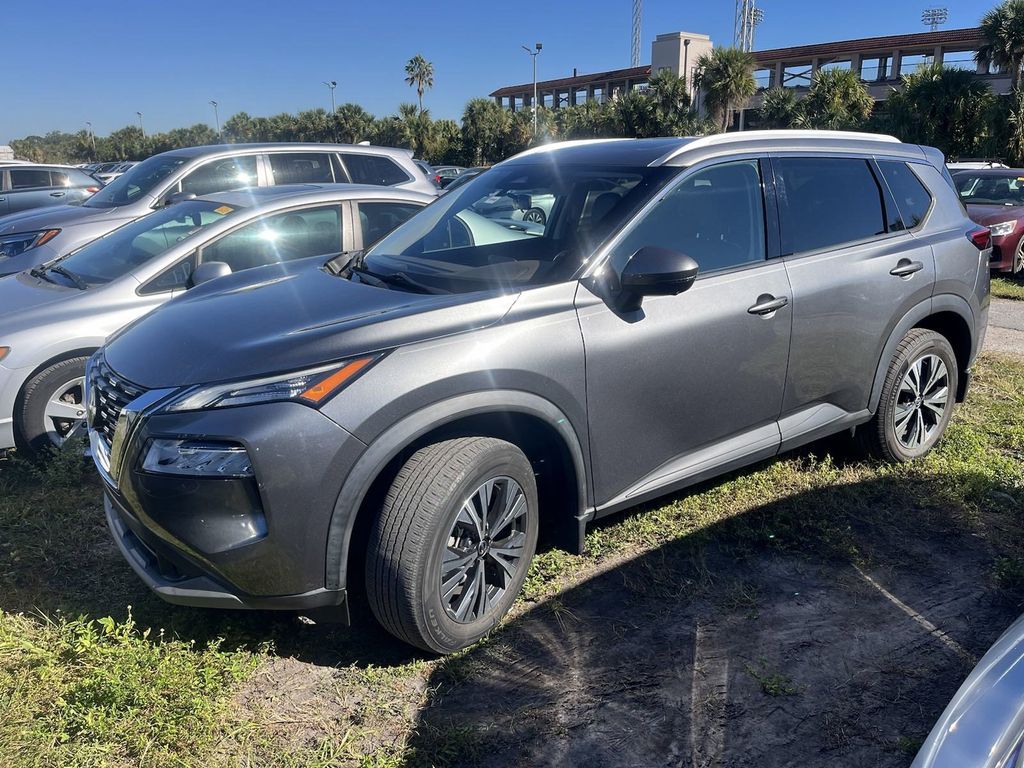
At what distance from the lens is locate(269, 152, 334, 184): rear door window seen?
27.3 feet

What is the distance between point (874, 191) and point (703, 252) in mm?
1376

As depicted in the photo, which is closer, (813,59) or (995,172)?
(995,172)

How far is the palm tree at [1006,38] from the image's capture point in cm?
3042

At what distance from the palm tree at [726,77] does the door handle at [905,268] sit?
4032cm

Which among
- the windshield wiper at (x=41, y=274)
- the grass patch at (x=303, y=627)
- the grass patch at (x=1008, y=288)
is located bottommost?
the grass patch at (x=303, y=627)

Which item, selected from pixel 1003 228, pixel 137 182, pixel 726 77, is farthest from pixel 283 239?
pixel 726 77

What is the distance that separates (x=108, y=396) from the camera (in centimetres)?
A: 285

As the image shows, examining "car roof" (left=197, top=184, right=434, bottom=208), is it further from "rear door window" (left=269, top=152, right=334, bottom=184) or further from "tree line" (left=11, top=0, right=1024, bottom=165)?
"tree line" (left=11, top=0, right=1024, bottom=165)

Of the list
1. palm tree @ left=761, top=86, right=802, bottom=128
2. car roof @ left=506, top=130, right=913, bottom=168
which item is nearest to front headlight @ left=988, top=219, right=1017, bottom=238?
car roof @ left=506, top=130, right=913, bottom=168

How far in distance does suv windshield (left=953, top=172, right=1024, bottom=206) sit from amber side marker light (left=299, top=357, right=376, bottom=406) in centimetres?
1159

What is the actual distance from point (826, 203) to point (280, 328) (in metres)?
2.74

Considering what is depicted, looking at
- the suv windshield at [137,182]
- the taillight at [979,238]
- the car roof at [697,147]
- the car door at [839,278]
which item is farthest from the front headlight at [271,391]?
the suv windshield at [137,182]

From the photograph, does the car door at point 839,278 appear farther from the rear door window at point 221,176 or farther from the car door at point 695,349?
the rear door window at point 221,176

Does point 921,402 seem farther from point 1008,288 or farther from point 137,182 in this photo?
point 137,182
